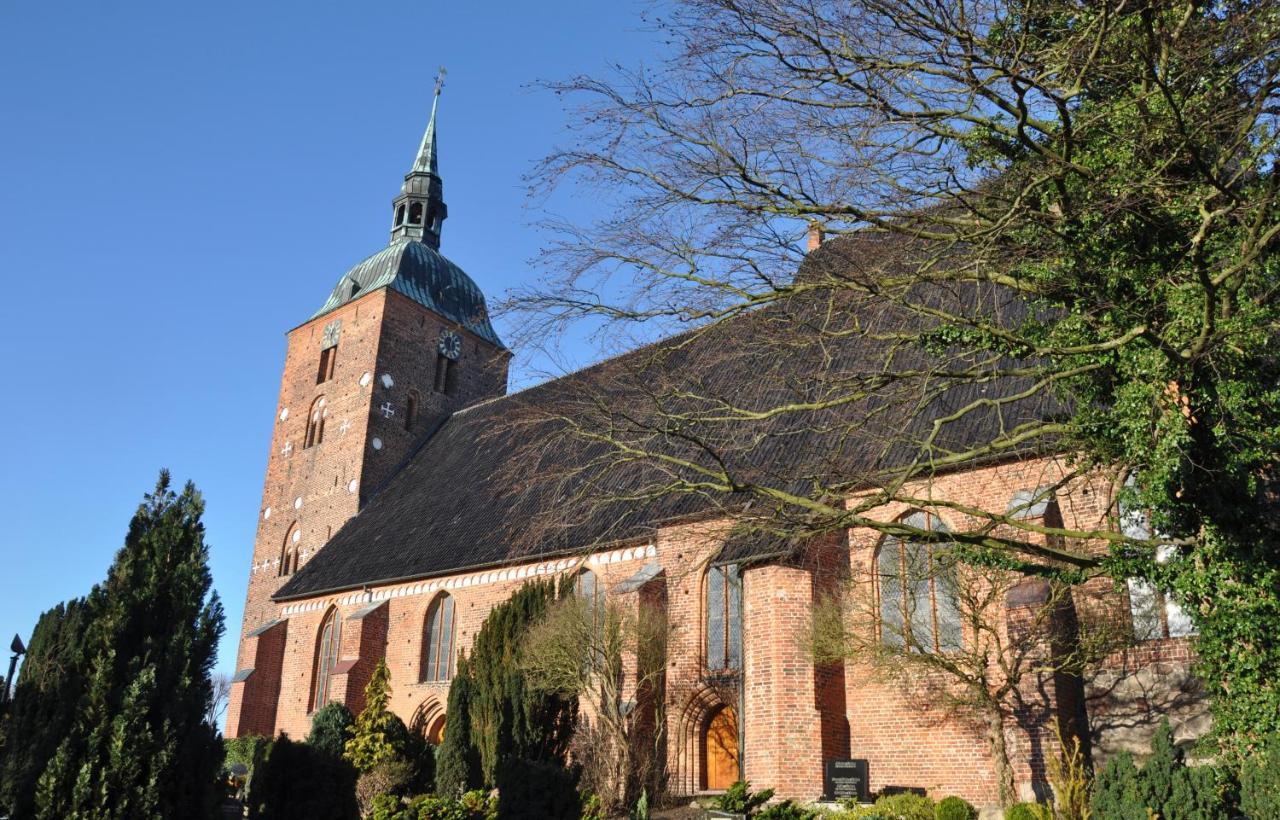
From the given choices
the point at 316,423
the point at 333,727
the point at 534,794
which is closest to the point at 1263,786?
the point at 534,794

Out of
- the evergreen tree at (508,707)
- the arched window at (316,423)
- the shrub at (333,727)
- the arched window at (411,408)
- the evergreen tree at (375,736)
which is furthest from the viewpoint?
the arched window at (316,423)

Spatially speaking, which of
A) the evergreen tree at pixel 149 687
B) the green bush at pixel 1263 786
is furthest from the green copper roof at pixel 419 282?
the green bush at pixel 1263 786

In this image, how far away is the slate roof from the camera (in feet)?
31.1

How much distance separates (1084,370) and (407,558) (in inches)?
756

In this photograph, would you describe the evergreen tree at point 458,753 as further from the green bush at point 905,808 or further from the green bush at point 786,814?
the green bush at point 905,808

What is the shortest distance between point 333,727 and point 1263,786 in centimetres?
1672

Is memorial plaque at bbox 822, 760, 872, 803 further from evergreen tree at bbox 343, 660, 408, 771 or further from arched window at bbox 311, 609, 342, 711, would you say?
arched window at bbox 311, 609, 342, 711

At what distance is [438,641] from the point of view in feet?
76.0

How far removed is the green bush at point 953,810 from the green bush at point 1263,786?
4556 mm

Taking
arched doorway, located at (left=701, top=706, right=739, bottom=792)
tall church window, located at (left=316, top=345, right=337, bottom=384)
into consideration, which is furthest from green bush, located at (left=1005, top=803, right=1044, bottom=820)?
tall church window, located at (left=316, top=345, right=337, bottom=384)

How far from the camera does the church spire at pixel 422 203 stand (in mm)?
36344

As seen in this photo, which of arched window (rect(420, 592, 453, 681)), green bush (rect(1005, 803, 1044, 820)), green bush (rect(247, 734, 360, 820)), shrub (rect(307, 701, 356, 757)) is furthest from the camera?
arched window (rect(420, 592, 453, 681))

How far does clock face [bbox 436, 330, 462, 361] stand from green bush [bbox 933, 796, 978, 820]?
24529mm

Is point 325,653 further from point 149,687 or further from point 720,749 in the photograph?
point 149,687
